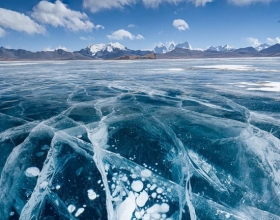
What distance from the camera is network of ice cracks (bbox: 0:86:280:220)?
2.88 meters

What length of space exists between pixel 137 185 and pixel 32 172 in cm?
184

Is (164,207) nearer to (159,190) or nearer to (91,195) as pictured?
(159,190)

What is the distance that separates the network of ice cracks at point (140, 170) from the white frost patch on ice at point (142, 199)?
2cm

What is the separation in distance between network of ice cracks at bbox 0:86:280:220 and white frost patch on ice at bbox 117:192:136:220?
0.05 ft

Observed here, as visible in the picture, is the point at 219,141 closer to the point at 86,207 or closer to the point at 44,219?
the point at 86,207

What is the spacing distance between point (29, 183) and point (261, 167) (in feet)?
13.0

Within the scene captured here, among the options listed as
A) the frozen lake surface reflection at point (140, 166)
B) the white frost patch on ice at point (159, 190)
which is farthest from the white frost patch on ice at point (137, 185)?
the white frost patch on ice at point (159, 190)

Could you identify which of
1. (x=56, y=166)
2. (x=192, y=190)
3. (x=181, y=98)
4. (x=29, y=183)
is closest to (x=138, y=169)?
(x=192, y=190)

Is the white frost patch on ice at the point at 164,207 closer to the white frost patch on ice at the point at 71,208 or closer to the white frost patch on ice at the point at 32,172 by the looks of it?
the white frost patch on ice at the point at 71,208

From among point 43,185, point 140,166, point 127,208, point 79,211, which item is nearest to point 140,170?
point 140,166

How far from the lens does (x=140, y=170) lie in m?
3.44

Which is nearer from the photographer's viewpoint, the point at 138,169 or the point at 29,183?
the point at 29,183

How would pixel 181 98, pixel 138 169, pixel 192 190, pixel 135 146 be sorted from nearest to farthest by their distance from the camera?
pixel 192 190
pixel 138 169
pixel 135 146
pixel 181 98

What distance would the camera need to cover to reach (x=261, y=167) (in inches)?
137
